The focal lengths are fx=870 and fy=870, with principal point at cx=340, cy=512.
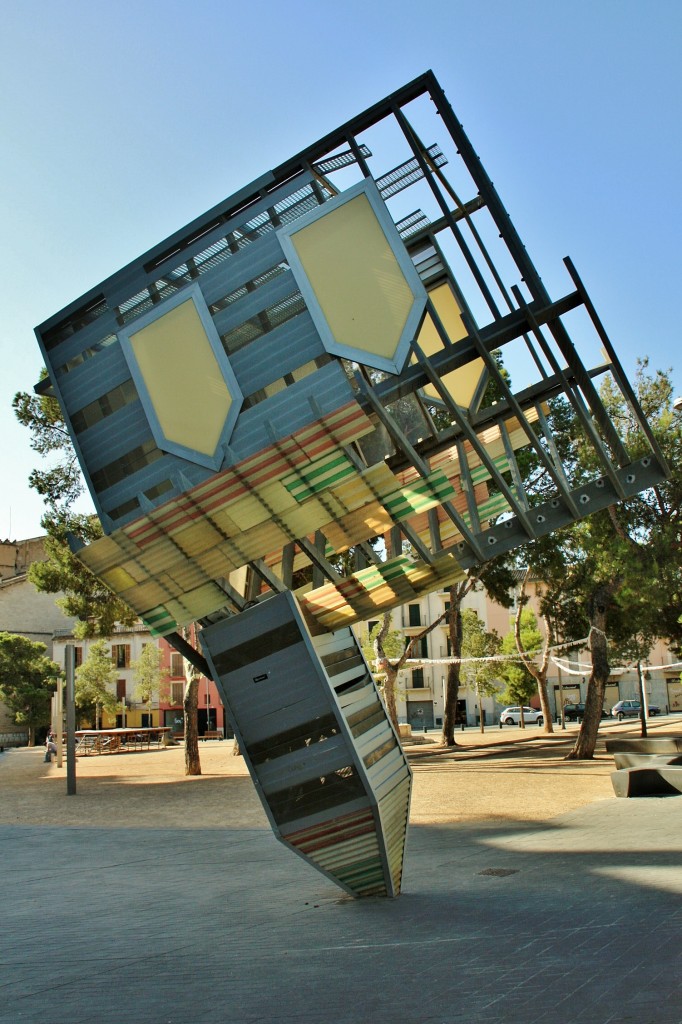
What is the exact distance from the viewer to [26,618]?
75.8 m

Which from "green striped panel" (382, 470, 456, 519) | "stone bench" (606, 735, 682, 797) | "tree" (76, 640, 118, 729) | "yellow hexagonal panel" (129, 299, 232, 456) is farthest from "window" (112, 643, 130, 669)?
"green striped panel" (382, 470, 456, 519)

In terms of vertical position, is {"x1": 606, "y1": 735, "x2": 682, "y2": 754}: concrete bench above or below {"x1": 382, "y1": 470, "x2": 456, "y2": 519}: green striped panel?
below

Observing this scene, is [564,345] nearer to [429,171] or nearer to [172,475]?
[429,171]

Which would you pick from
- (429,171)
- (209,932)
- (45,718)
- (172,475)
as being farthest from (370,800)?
(45,718)

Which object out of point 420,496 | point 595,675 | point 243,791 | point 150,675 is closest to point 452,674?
point 595,675

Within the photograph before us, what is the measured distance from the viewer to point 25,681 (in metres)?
63.8

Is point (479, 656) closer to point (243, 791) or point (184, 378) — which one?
point (243, 791)

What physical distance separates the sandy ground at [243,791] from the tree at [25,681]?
95.0ft

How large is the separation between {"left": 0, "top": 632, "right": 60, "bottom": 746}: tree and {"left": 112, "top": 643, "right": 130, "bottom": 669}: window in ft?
35.0

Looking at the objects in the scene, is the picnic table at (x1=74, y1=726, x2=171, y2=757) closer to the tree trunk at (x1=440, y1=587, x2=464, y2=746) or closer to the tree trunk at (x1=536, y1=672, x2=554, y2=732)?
the tree trunk at (x1=440, y1=587, x2=464, y2=746)

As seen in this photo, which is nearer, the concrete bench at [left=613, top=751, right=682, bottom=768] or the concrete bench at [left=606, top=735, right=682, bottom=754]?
the concrete bench at [left=613, top=751, right=682, bottom=768]

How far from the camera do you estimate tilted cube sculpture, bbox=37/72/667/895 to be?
9.98 m

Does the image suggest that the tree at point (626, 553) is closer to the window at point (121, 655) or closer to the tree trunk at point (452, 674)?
the tree trunk at point (452, 674)

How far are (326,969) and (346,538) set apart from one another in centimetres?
533
